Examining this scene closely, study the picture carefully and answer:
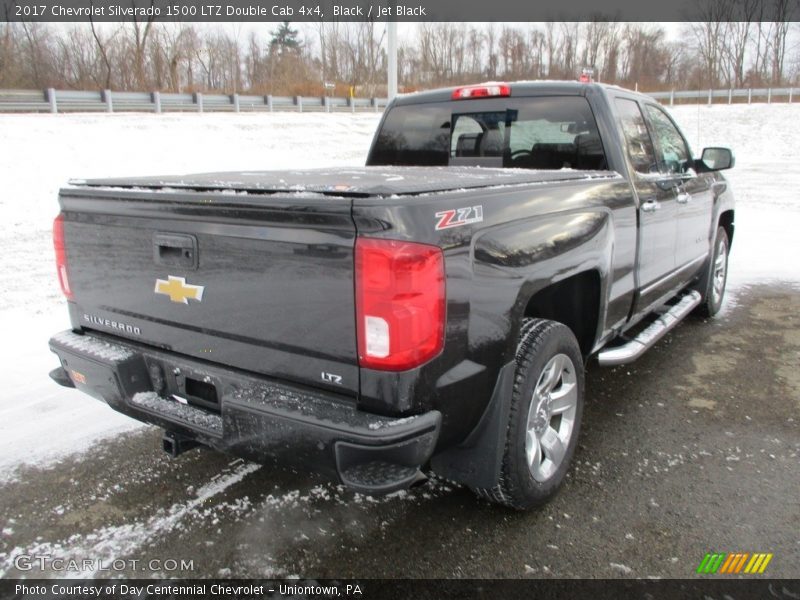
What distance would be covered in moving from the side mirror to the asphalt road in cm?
202

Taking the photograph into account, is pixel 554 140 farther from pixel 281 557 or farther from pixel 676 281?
pixel 281 557

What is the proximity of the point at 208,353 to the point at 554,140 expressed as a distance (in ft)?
8.42

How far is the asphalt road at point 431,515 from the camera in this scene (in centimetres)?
251

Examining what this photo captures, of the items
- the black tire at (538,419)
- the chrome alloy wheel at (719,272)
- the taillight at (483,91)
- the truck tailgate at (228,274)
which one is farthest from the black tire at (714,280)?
the truck tailgate at (228,274)

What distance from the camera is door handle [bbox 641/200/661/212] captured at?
12.1ft

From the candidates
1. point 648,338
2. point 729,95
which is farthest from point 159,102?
point 729,95

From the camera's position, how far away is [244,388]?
232 centimetres

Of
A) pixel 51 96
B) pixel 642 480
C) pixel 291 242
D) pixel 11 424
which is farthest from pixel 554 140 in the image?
pixel 51 96

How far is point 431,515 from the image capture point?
2822mm

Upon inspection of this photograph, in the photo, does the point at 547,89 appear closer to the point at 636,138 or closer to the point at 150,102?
the point at 636,138

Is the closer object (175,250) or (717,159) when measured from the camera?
(175,250)

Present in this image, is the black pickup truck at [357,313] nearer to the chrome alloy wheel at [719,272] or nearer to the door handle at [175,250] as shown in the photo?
the door handle at [175,250]

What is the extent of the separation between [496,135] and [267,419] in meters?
2.71

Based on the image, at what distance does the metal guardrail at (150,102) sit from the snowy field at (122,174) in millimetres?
2299
